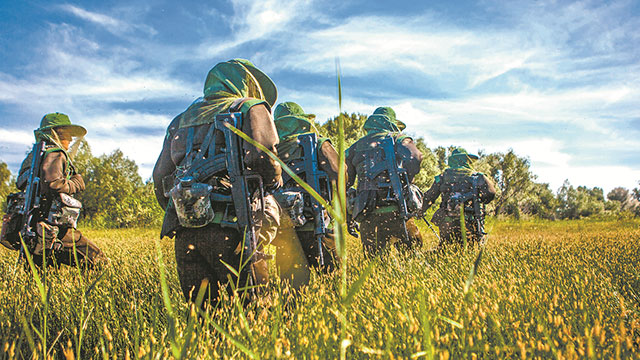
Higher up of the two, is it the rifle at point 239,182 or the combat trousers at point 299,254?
the rifle at point 239,182

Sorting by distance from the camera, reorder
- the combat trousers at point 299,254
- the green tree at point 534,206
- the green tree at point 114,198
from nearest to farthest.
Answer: the combat trousers at point 299,254
the green tree at point 114,198
the green tree at point 534,206

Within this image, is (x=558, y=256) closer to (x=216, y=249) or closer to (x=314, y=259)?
(x=314, y=259)

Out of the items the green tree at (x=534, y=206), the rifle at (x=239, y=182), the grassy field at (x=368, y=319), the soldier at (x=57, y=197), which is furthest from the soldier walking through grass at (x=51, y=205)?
the green tree at (x=534, y=206)

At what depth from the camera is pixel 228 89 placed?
2.98 meters

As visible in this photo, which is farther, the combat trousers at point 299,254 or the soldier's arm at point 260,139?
the combat trousers at point 299,254

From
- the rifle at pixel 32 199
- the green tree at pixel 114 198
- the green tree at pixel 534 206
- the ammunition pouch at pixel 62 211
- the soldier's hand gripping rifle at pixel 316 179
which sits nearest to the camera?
the soldier's hand gripping rifle at pixel 316 179

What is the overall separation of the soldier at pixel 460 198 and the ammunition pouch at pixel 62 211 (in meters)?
5.30

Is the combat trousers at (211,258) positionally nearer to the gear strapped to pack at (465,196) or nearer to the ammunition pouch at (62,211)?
the ammunition pouch at (62,211)

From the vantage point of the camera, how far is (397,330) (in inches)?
72.9

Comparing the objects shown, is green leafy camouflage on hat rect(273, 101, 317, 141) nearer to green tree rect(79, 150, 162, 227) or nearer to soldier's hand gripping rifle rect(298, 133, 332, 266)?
soldier's hand gripping rifle rect(298, 133, 332, 266)

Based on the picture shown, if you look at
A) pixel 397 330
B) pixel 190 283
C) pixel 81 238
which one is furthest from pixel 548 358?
pixel 81 238

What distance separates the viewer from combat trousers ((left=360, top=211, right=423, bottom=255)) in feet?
17.7

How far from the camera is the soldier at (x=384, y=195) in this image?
5348 millimetres

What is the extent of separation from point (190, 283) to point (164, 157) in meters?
1.02
